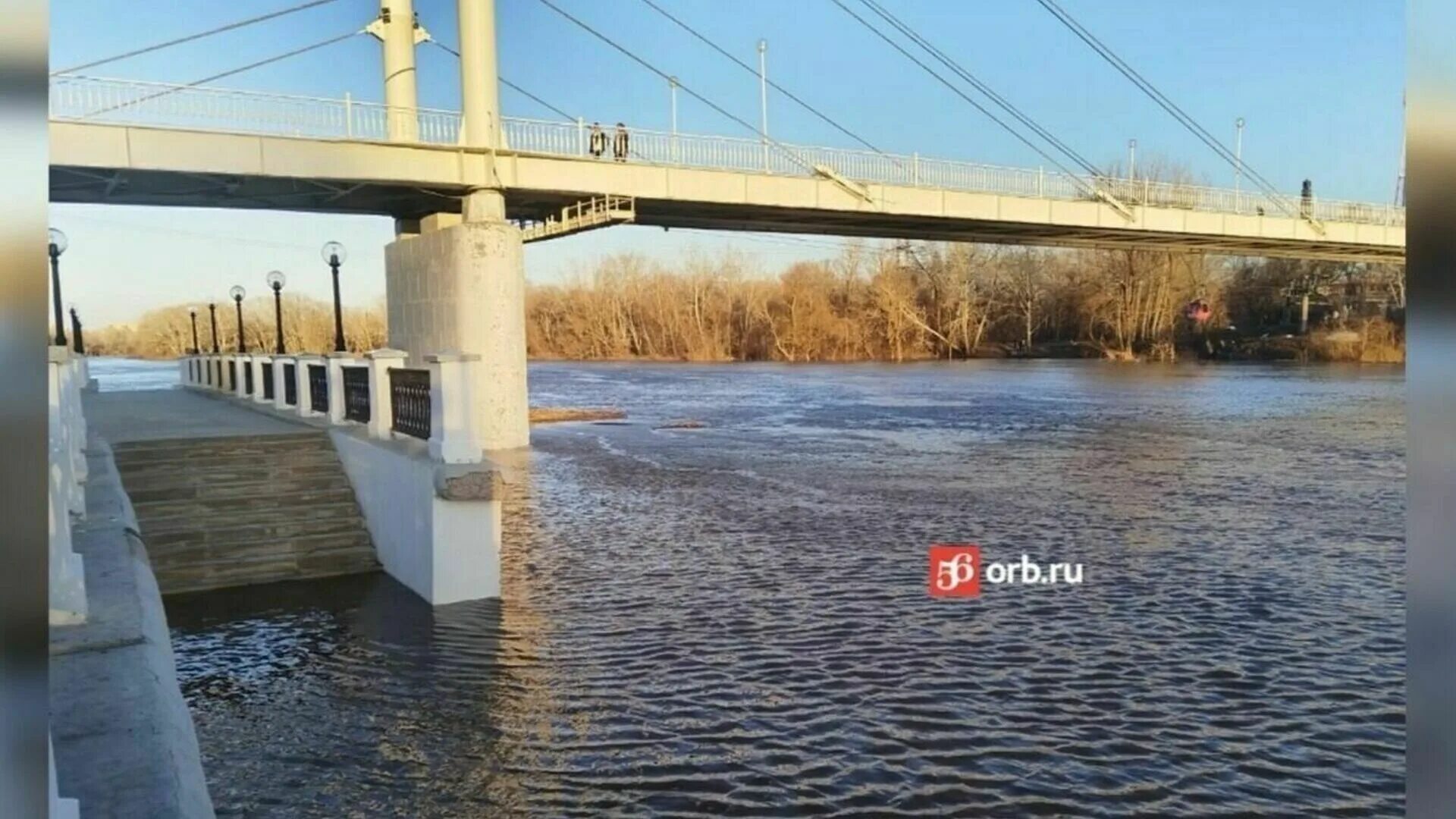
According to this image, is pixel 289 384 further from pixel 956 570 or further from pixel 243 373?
pixel 956 570

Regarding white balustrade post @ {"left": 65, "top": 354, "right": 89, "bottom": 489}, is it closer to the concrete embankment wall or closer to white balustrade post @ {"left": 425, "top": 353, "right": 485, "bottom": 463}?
the concrete embankment wall

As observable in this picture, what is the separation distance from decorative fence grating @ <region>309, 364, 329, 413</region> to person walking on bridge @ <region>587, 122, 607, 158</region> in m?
11.2

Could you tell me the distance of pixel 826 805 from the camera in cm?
353

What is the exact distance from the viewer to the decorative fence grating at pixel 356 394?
29.1ft

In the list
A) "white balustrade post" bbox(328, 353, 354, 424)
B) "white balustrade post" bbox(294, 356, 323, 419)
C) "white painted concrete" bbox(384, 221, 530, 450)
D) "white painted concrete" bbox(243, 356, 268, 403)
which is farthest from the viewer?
"white painted concrete" bbox(384, 221, 530, 450)

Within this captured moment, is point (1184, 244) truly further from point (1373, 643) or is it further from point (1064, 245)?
point (1373, 643)

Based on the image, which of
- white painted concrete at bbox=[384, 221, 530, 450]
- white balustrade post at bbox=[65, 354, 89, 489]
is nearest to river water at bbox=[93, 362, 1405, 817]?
white balustrade post at bbox=[65, 354, 89, 489]

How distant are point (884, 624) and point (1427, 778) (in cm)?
500

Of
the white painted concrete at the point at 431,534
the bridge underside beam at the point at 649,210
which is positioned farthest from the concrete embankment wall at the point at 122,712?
the bridge underside beam at the point at 649,210

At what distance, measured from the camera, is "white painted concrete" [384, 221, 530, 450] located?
17.6 m

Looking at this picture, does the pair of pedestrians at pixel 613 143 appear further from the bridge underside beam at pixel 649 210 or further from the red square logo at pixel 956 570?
the red square logo at pixel 956 570

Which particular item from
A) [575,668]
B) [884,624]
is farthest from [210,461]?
[884,624]

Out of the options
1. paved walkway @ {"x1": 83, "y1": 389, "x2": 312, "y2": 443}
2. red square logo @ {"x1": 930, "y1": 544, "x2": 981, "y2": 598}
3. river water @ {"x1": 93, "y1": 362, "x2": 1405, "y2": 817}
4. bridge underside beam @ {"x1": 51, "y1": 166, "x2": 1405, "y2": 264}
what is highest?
bridge underside beam @ {"x1": 51, "y1": 166, "x2": 1405, "y2": 264}

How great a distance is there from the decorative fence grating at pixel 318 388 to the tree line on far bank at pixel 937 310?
22.7 metres
